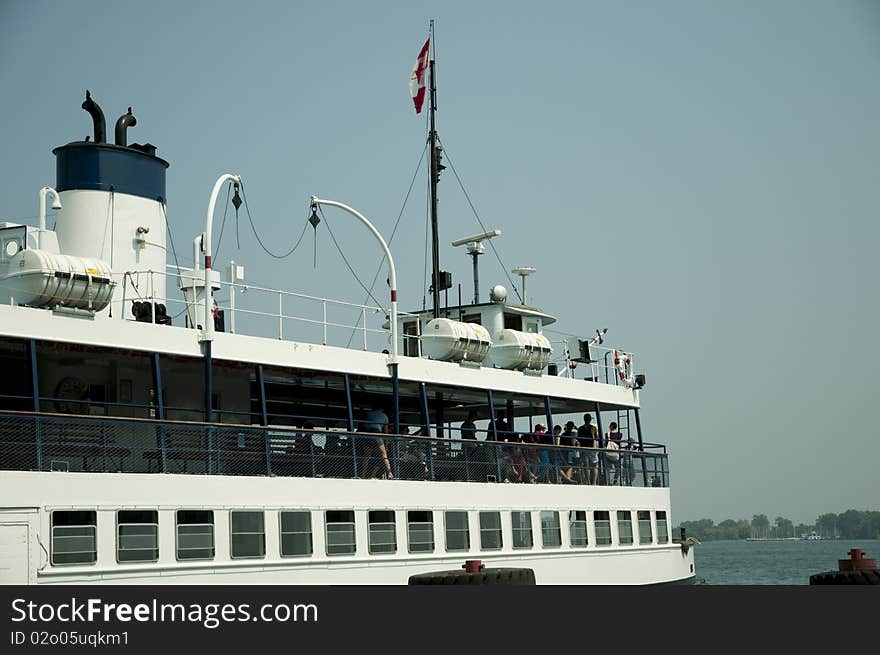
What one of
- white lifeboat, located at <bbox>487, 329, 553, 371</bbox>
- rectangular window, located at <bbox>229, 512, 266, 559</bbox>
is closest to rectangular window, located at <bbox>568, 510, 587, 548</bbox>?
white lifeboat, located at <bbox>487, 329, 553, 371</bbox>

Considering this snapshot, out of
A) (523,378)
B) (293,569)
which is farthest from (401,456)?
(523,378)

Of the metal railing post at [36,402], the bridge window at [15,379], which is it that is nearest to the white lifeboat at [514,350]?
the bridge window at [15,379]

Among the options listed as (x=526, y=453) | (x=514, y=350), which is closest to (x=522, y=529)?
(x=526, y=453)

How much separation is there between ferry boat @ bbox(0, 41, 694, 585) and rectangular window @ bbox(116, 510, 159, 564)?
4cm

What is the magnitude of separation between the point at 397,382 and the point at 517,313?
9.86m

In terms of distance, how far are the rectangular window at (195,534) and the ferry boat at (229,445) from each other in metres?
0.03

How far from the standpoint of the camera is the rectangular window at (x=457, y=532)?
29.0m

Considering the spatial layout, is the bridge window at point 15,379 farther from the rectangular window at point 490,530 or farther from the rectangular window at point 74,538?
the rectangular window at point 490,530

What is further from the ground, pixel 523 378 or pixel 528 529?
pixel 523 378
